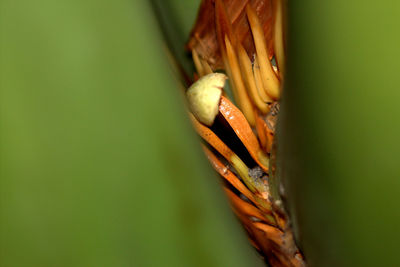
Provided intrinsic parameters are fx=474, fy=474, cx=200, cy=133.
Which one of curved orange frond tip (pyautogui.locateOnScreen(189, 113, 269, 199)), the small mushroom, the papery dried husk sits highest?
the papery dried husk

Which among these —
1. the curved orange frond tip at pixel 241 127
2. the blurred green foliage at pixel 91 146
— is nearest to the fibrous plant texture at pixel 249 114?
the curved orange frond tip at pixel 241 127

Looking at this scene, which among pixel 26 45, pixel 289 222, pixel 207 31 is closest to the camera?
pixel 26 45

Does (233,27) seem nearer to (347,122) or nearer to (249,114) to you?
(249,114)

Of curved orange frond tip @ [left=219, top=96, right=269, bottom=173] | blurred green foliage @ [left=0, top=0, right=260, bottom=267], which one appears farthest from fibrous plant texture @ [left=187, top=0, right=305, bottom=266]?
blurred green foliage @ [left=0, top=0, right=260, bottom=267]

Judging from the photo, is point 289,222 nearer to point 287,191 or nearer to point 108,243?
point 287,191

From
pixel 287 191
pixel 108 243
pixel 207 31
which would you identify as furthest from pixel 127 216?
pixel 207 31

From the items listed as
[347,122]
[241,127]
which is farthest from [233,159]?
[347,122]

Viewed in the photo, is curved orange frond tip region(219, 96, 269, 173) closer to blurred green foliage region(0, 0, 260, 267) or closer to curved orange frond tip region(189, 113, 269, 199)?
curved orange frond tip region(189, 113, 269, 199)
